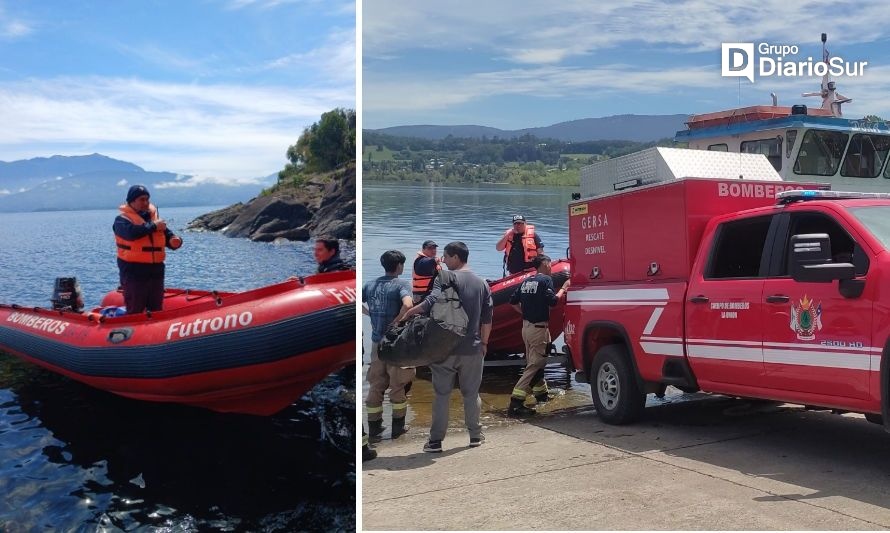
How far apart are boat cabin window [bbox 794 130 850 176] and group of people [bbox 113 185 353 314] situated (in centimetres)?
573

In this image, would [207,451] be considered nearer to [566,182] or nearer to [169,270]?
[566,182]

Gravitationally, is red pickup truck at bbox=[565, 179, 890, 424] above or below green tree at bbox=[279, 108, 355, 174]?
below

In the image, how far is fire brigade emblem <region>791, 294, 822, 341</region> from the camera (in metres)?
4.80

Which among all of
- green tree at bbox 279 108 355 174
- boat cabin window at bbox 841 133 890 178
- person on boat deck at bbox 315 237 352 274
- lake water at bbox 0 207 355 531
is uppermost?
green tree at bbox 279 108 355 174

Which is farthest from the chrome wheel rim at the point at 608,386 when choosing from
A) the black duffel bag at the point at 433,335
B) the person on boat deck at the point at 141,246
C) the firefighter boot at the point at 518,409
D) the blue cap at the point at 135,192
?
the blue cap at the point at 135,192

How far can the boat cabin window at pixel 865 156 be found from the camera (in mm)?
9719

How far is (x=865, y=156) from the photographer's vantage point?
9.82m

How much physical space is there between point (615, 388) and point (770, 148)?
4.71 m

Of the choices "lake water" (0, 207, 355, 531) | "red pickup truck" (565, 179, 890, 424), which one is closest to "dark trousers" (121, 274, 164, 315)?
"lake water" (0, 207, 355, 531)

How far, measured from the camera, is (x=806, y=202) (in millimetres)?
5289

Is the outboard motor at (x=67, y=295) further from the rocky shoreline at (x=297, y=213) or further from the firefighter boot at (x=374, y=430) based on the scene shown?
the rocky shoreline at (x=297, y=213)

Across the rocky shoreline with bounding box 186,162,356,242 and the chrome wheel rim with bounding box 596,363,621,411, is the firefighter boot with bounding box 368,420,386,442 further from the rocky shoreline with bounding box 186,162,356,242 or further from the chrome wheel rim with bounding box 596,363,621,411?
the rocky shoreline with bounding box 186,162,356,242

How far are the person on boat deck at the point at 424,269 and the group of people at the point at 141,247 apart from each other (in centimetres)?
104

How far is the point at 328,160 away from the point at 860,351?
3190 cm
